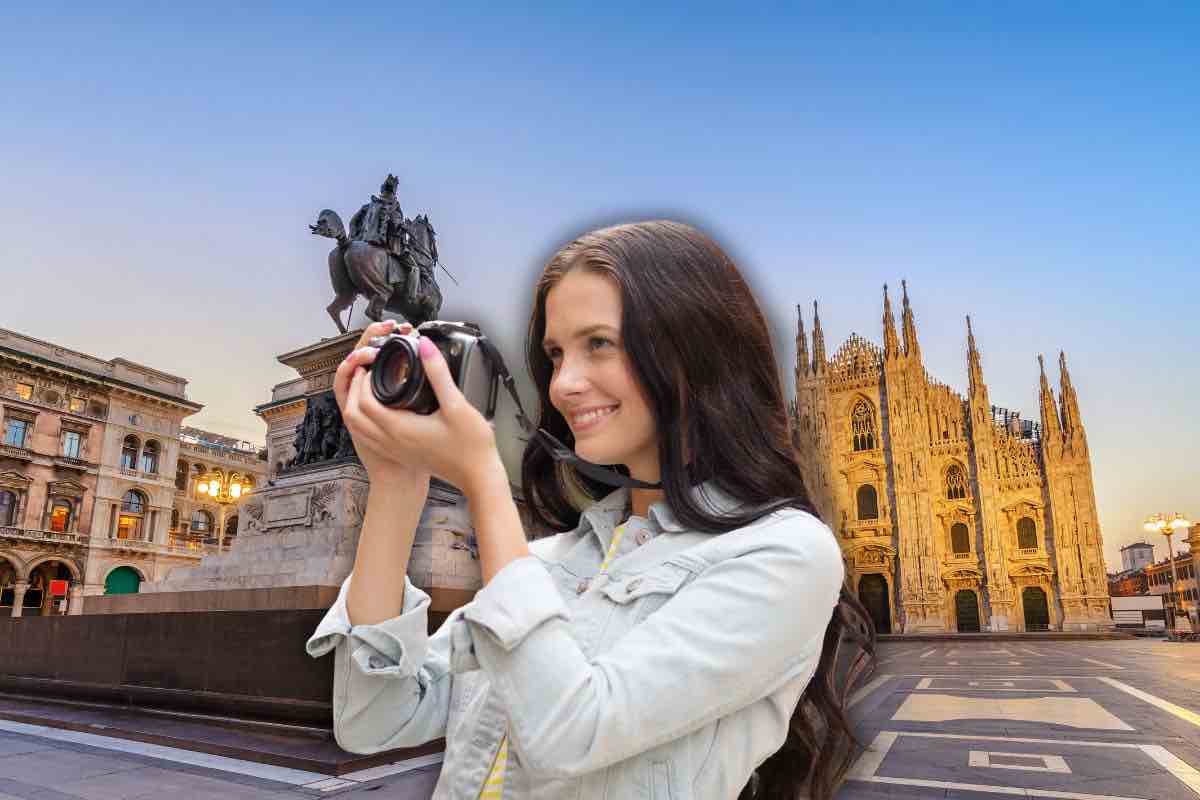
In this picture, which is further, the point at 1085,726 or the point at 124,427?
the point at 124,427

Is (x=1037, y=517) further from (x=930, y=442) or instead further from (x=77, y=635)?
(x=77, y=635)

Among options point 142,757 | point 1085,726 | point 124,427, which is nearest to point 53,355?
point 124,427

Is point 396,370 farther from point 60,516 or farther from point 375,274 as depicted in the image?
point 60,516

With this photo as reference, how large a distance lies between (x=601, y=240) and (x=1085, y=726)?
741 centimetres

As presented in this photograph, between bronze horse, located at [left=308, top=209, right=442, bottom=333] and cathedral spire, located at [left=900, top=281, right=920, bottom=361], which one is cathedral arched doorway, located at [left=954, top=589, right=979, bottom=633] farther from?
bronze horse, located at [left=308, top=209, right=442, bottom=333]

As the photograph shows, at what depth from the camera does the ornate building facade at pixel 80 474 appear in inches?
1126

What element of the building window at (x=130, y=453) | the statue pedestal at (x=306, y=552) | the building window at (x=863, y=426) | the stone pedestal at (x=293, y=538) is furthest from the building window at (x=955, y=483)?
the building window at (x=130, y=453)

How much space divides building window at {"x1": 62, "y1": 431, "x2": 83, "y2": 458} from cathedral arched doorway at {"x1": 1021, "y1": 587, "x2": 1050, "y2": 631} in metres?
42.9

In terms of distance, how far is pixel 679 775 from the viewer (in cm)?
85

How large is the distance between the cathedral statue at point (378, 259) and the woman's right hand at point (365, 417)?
6.56 meters

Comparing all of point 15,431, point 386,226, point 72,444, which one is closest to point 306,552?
point 386,226

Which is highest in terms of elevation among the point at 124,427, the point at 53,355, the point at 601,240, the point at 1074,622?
the point at 53,355

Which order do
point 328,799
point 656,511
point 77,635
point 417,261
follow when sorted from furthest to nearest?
point 417,261 → point 77,635 → point 328,799 → point 656,511

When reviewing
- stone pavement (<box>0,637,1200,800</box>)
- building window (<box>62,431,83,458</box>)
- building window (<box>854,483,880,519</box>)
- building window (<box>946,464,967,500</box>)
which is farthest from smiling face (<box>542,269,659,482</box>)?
building window (<box>946,464,967,500</box>)
